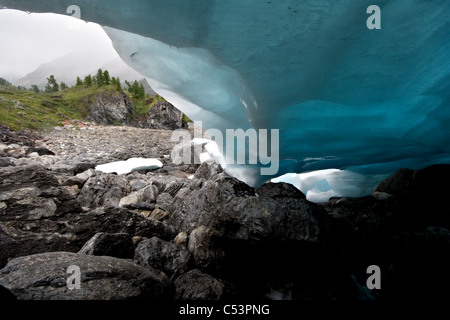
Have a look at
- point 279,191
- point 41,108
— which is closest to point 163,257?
point 279,191

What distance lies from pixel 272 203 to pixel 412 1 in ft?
7.64

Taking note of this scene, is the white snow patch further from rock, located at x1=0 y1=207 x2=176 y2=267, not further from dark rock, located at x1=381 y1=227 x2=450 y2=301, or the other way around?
dark rock, located at x1=381 y1=227 x2=450 y2=301

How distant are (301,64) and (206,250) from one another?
2442 millimetres

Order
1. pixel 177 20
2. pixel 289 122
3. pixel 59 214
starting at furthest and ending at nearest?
1. pixel 59 214
2. pixel 289 122
3. pixel 177 20

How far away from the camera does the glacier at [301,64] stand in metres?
1.91

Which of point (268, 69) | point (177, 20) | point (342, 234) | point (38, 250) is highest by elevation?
point (177, 20)

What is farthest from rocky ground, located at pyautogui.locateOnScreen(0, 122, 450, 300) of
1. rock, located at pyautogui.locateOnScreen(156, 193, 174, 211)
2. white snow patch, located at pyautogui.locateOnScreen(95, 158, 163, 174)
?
white snow patch, located at pyautogui.locateOnScreen(95, 158, 163, 174)

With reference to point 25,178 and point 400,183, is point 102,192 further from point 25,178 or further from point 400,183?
point 400,183

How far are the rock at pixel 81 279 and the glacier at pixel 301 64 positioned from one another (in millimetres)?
1934

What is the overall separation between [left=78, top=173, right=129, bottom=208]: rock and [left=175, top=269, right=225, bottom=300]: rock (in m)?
3.04

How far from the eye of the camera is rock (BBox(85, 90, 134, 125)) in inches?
1187

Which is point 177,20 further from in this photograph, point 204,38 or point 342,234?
point 342,234

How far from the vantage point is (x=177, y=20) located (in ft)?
6.29

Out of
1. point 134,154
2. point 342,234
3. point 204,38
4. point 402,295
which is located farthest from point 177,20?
point 134,154
